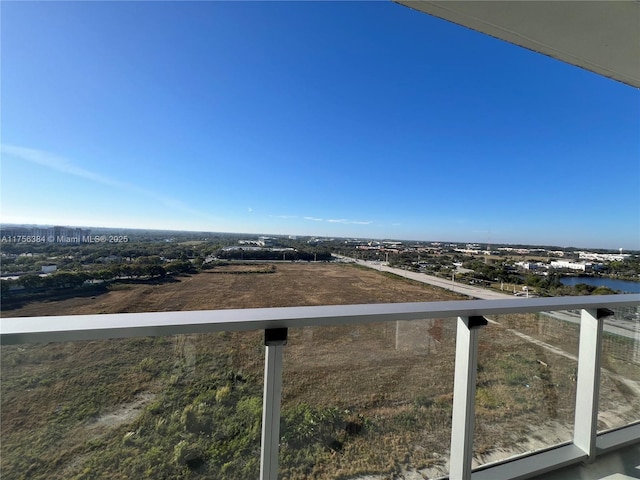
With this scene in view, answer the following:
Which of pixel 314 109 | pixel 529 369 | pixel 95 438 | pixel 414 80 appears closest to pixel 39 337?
Result: pixel 95 438

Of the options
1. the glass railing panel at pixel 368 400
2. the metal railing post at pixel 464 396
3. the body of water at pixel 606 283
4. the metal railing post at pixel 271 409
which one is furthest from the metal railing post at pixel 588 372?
the metal railing post at pixel 271 409

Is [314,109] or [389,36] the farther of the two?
[314,109]

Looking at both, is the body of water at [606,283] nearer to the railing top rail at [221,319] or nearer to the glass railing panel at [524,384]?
the glass railing panel at [524,384]

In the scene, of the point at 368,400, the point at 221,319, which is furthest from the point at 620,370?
the point at 221,319

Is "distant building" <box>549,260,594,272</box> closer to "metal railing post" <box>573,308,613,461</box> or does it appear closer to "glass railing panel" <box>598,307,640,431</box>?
"glass railing panel" <box>598,307,640,431</box>

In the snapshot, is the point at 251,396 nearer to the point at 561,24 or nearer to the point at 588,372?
the point at 588,372

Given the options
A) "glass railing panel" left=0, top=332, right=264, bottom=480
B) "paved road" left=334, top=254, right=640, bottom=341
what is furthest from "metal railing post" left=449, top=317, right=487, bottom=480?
"glass railing panel" left=0, top=332, right=264, bottom=480

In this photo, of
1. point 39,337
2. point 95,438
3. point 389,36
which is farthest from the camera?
point 389,36

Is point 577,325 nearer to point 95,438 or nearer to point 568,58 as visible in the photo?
point 568,58
